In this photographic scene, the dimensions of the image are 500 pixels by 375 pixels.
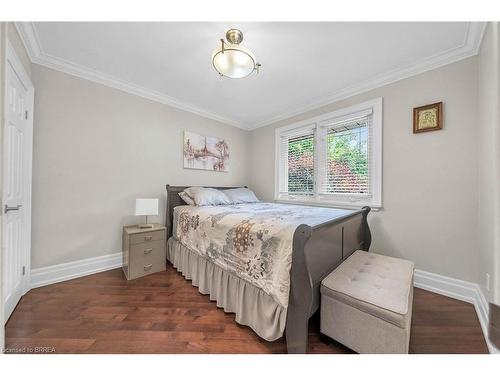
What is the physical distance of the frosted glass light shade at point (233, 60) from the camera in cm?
156

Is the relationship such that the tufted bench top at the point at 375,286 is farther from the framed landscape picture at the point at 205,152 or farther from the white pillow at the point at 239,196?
the framed landscape picture at the point at 205,152

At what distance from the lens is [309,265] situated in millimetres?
1254

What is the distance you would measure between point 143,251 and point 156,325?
1.04 meters

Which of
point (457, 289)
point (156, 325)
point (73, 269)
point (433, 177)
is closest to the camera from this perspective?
point (156, 325)

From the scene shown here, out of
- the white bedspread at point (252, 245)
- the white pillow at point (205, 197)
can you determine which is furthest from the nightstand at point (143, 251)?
the white pillow at point (205, 197)

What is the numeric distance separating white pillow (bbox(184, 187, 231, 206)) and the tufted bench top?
181cm

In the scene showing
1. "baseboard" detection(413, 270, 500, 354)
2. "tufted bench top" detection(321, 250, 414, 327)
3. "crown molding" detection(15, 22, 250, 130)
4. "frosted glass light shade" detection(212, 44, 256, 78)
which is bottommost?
"baseboard" detection(413, 270, 500, 354)

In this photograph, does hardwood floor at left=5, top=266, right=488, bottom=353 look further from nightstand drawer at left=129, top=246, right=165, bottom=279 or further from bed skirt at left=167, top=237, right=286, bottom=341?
nightstand drawer at left=129, top=246, right=165, bottom=279

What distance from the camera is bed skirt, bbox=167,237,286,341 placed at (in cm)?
128

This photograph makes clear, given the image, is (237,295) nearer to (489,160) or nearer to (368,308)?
(368,308)

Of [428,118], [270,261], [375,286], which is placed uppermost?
[428,118]

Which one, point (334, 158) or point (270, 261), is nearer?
point (270, 261)

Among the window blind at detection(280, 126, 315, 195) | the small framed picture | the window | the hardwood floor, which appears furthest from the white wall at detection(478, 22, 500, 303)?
the window blind at detection(280, 126, 315, 195)

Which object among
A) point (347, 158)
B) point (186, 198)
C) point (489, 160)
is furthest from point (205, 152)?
point (489, 160)
